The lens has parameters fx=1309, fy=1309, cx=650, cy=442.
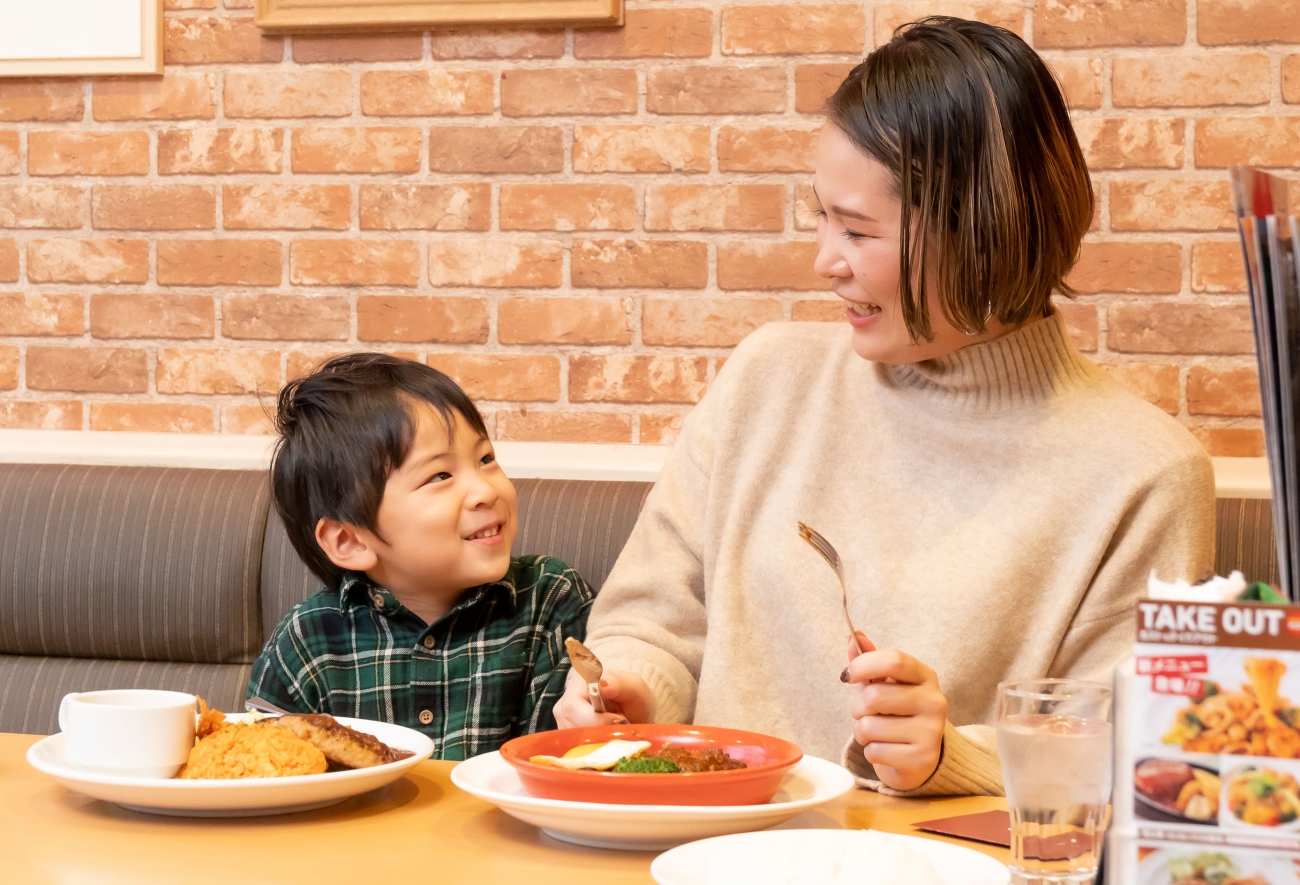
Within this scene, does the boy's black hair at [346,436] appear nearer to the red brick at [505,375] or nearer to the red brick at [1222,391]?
the red brick at [505,375]

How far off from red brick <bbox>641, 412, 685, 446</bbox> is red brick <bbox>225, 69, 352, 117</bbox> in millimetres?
699

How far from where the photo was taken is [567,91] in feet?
6.71

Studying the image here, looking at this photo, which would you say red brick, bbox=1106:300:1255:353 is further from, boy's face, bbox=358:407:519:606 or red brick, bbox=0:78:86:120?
red brick, bbox=0:78:86:120

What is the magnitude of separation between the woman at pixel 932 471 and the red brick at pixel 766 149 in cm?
59

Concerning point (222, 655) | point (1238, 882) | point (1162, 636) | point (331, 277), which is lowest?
point (222, 655)

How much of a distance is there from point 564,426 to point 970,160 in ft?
3.08

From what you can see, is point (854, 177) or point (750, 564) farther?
point (750, 564)

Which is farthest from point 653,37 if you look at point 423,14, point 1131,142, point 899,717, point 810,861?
point 810,861

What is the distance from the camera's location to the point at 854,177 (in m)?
1.34

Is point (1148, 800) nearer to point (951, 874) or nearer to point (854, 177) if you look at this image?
point (951, 874)

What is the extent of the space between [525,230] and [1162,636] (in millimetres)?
1641

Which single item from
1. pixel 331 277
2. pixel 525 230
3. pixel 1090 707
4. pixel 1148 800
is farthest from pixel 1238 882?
pixel 331 277

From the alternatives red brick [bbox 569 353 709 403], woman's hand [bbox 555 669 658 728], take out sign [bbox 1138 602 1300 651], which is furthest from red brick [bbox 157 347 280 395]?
take out sign [bbox 1138 602 1300 651]

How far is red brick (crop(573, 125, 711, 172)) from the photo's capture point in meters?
2.02
